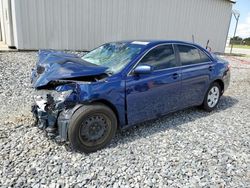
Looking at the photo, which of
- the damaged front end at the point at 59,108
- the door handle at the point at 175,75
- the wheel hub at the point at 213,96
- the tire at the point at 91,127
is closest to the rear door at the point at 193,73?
the door handle at the point at 175,75

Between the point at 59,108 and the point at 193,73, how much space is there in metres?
2.67

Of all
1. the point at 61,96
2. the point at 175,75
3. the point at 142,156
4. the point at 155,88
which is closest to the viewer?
the point at 61,96

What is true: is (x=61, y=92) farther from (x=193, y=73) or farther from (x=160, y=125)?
(x=193, y=73)

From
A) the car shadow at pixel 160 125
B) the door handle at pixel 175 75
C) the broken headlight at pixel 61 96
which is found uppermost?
the door handle at pixel 175 75

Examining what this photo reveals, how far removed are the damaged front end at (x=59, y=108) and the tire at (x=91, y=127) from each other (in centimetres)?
11

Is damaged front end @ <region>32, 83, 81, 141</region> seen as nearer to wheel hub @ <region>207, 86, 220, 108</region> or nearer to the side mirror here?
the side mirror

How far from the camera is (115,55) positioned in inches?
162

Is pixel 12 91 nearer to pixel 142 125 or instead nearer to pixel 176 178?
pixel 142 125

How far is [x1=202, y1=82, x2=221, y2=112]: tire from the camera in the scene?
5.06 m

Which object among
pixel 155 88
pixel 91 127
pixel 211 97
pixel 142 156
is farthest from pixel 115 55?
pixel 211 97

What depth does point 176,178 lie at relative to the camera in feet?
9.50

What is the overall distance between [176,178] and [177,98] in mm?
1774

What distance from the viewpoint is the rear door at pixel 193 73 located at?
4.45 m

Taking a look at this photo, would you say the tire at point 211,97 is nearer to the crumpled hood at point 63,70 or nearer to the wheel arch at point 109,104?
the wheel arch at point 109,104
